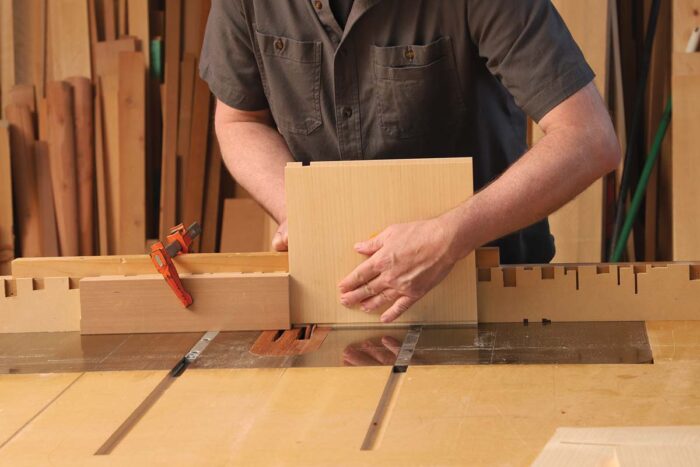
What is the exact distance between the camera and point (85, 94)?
4.97m

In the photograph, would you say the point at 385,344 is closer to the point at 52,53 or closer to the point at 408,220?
the point at 408,220

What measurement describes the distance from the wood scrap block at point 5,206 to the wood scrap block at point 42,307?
2.62 meters

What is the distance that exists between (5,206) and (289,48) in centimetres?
264

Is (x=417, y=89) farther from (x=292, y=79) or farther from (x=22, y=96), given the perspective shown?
(x=22, y=96)

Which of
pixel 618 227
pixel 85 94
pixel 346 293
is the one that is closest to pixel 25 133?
pixel 85 94

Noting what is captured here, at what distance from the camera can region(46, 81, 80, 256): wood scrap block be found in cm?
492

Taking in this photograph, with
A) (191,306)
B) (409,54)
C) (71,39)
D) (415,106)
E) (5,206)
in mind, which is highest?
(71,39)

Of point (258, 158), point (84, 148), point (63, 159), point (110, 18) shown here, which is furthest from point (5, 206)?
point (258, 158)

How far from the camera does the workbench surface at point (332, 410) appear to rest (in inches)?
60.1

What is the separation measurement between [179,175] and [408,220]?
3.06m

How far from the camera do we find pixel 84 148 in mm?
4977

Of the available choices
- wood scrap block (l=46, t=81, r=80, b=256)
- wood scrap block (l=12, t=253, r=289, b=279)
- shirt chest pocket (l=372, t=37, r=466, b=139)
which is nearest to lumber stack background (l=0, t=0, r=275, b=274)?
wood scrap block (l=46, t=81, r=80, b=256)

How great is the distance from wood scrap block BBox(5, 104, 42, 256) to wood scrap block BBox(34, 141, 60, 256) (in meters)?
0.02

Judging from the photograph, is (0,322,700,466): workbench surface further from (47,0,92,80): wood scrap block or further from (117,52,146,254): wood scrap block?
(47,0,92,80): wood scrap block
